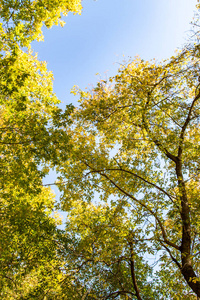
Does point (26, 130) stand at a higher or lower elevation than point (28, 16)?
lower

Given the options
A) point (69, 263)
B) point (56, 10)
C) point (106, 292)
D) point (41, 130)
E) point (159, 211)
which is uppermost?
point (56, 10)

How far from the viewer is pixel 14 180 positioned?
26.3 ft

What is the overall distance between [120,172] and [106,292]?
4950 mm

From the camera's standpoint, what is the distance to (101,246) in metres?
8.13

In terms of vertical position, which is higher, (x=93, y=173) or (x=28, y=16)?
(x=28, y=16)

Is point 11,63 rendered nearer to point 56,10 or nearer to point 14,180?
point 56,10

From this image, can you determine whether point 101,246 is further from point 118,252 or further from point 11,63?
point 11,63

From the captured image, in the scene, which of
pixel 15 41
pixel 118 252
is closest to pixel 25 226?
pixel 118 252

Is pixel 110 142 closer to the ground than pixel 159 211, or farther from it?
farther from it

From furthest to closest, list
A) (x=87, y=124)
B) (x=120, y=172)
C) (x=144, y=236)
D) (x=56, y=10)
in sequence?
1. (x=87, y=124)
2. (x=120, y=172)
3. (x=56, y=10)
4. (x=144, y=236)

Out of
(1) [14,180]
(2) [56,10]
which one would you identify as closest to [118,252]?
(1) [14,180]

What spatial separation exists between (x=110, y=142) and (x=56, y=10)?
616 cm

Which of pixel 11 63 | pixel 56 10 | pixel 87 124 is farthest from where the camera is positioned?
pixel 87 124

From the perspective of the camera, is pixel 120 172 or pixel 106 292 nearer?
pixel 106 292
